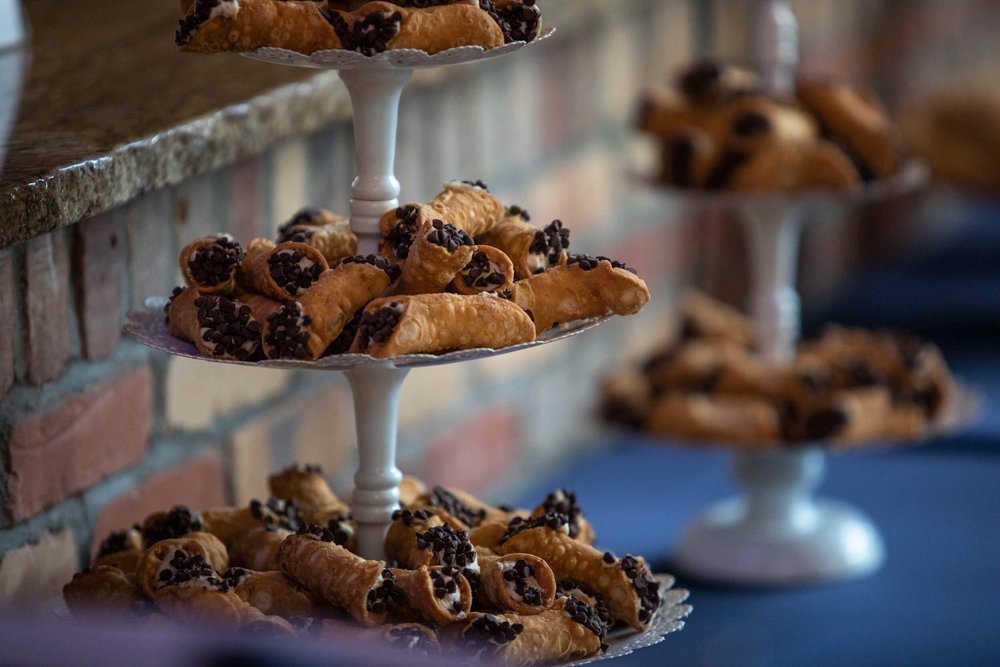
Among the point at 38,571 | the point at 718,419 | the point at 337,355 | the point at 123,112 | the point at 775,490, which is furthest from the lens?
the point at 775,490

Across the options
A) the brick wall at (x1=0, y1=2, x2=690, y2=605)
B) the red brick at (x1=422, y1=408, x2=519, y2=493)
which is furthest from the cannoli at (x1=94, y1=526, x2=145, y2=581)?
the red brick at (x1=422, y1=408, x2=519, y2=493)

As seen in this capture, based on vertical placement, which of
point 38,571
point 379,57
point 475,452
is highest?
point 379,57

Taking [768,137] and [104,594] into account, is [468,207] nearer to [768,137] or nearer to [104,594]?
[104,594]

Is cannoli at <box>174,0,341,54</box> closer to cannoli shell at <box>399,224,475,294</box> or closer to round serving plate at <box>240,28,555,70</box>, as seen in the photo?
round serving plate at <box>240,28,555,70</box>

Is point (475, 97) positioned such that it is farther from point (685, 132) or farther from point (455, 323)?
point (455, 323)

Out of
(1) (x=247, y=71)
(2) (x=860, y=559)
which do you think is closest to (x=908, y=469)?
(2) (x=860, y=559)

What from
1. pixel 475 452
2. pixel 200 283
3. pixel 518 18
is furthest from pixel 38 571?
pixel 475 452

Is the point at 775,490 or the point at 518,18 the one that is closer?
the point at 518,18
